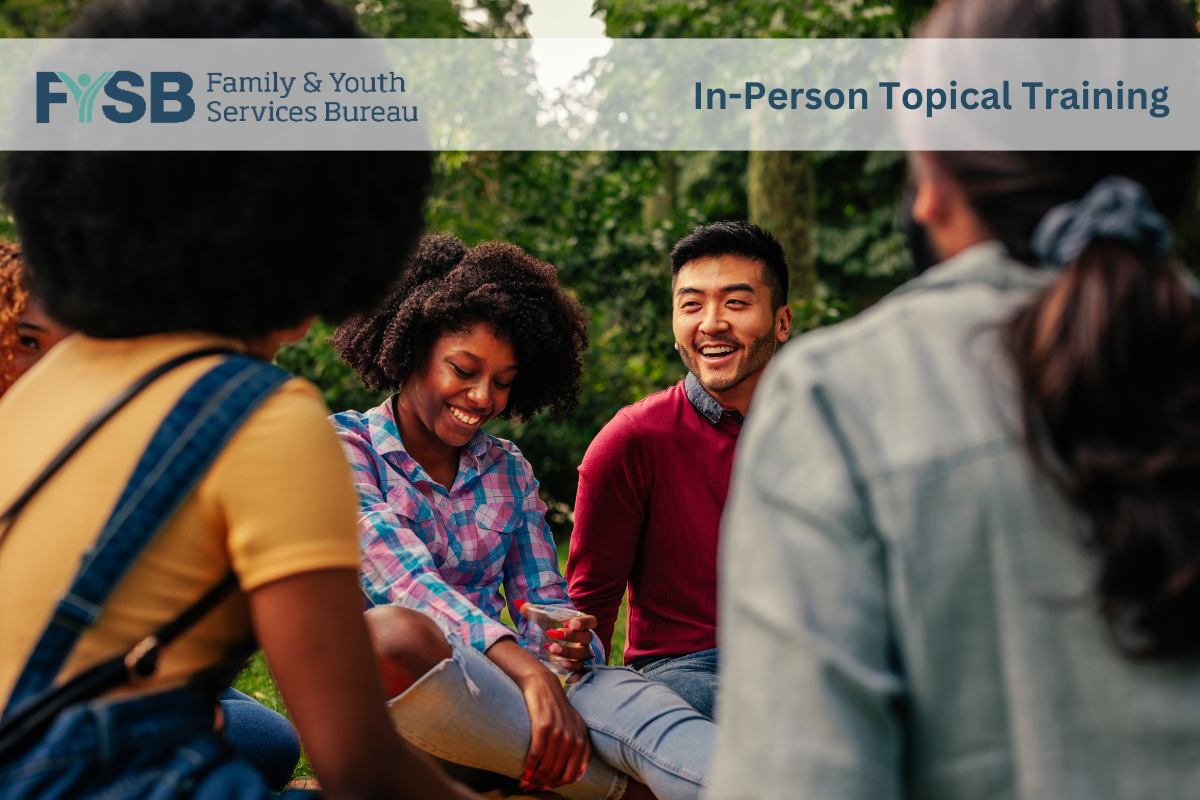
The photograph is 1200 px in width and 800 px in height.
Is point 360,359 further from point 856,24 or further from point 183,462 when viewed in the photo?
point 856,24

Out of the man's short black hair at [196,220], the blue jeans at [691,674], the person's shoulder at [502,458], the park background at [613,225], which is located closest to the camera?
the man's short black hair at [196,220]

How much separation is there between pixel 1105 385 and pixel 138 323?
42.8 inches

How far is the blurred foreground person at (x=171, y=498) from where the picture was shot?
3.67ft

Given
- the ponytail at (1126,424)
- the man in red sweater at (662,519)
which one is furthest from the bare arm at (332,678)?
the man in red sweater at (662,519)

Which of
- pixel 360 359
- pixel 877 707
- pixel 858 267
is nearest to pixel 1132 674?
pixel 877 707

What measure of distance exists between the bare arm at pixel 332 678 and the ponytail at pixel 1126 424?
2.47ft

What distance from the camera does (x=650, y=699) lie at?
2.49 metres

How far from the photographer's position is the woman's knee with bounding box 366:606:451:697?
2.19 m

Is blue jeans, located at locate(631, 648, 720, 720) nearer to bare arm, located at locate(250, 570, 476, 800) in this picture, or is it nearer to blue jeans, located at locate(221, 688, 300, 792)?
blue jeans, located at locate(221, 688, 300, 792)

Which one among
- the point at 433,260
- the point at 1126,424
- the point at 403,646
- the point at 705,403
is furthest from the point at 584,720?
the point at 1126,424

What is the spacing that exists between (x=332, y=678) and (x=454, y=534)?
A: 1610mm

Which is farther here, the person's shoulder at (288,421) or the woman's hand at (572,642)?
the woman's hand at (572,642)

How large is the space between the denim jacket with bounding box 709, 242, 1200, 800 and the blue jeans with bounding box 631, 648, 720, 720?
1.86 meters

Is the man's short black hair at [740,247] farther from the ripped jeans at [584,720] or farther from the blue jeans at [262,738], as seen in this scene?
the blue jeans at [262,738]
